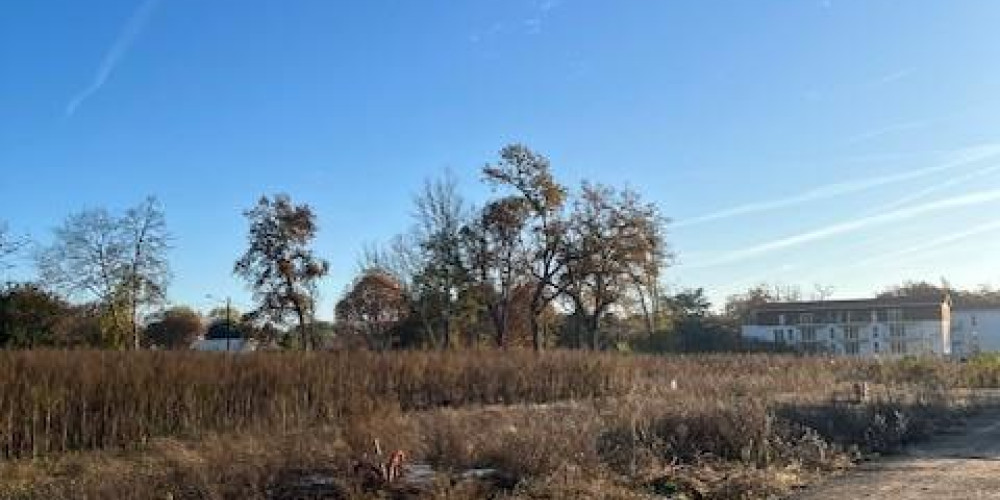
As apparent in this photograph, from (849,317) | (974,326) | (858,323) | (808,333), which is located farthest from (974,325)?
(808,333)

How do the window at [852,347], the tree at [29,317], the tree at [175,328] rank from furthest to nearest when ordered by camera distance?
the window at [852,347]
the tree at [175,328]
the tree at [29,317]

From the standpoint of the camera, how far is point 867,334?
12669cm

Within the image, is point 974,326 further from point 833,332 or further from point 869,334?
point 833,332

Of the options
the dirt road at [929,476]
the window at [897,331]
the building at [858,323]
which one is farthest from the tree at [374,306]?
the window at [897,331]

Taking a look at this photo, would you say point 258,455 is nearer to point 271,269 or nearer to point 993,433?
point 993,433

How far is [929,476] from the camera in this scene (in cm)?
1390

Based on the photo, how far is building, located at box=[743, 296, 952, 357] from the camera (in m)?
122

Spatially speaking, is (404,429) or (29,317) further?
(29,317)

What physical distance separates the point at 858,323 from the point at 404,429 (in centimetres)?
12073

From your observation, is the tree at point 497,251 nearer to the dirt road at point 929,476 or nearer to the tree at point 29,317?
the tree at point 29,317

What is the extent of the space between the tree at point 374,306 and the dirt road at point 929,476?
48.1 meters

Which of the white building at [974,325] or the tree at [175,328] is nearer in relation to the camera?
the tree at [175,328]

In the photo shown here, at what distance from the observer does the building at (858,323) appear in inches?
4814

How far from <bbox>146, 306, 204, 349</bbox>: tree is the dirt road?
61.2 meters
